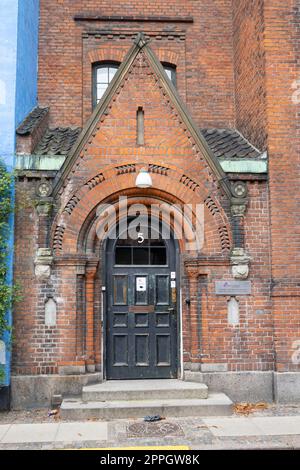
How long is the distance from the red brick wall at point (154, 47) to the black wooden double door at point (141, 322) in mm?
4043

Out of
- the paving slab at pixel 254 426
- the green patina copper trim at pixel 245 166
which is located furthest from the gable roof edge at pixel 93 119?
the paving slab at pixel 254 426

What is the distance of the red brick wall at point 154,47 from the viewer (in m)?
11.7

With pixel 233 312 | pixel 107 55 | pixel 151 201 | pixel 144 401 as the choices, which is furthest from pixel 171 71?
pixel 144 401

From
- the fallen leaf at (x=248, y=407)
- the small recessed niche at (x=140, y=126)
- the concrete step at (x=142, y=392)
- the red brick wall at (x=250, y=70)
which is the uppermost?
the red brick wall at (x=250, y=70)

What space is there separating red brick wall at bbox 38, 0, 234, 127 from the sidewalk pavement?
669cm

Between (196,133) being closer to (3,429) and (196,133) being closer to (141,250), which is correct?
(141,250)

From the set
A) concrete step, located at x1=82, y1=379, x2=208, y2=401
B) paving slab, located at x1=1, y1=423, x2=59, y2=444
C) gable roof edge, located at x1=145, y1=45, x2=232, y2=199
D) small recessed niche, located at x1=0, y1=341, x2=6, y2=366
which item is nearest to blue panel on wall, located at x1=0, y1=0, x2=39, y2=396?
small recessed niche, located at x1=0, y1=341, x2=6, y2=366

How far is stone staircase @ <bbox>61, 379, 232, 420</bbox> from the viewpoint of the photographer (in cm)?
806

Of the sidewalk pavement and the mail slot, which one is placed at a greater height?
the mail slot

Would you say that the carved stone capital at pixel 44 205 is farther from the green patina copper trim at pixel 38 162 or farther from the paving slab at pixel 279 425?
the paving slab at pixel 279 425

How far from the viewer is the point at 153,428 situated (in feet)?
24.6

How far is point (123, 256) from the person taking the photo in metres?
9.81

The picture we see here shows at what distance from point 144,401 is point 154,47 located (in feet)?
26.7

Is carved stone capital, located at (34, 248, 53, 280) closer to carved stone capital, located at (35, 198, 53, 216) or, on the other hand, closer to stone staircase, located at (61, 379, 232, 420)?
carved stone capital, located at (35, 198, 53, 216)
